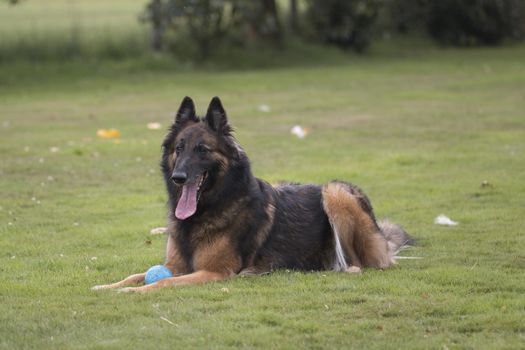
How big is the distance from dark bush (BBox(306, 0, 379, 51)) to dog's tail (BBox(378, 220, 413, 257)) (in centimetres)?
2965

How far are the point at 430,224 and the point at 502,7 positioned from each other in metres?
33.4

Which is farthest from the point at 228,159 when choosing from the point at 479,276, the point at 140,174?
the point at 140,174

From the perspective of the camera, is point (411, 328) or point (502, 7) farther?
point (502, 7)

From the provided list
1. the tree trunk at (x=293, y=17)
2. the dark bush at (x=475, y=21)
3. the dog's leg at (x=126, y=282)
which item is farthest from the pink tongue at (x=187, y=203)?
the dark bush at (x=475, y=21)

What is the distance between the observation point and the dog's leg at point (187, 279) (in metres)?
8.63

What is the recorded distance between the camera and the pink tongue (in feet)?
30.1

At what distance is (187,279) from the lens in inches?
348

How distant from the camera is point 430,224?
1235 centimetres

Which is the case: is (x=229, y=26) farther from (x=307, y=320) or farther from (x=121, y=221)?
(x=307, y=320)

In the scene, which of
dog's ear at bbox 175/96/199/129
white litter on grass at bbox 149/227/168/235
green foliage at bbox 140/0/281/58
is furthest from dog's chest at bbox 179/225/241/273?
green foliage at bbox 140/0/281/58

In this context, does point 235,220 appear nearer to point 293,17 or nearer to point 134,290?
point 134,290

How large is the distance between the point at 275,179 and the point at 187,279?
23.1 feet

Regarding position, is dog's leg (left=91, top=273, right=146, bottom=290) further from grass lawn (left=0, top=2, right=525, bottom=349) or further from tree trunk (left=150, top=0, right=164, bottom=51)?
tree trunk (left=150, top=0, right=164, bottom=51)

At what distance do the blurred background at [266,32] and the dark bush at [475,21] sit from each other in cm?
5
